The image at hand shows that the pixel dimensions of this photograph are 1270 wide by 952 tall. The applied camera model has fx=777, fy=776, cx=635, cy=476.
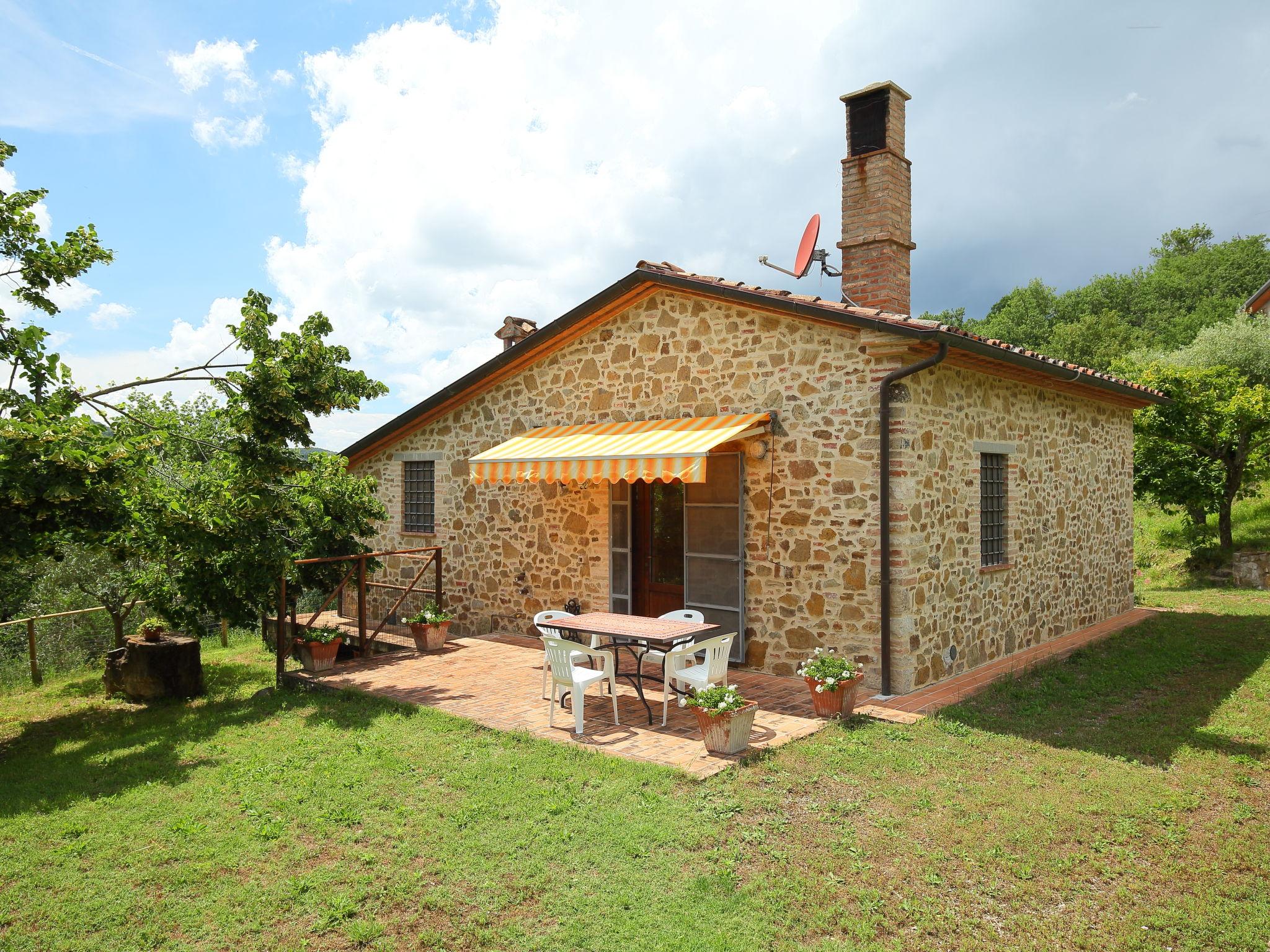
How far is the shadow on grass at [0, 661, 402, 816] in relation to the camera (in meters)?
7.63

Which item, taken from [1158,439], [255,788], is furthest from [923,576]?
[1158,439]

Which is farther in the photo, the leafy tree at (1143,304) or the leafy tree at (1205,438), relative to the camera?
the leafy tree at (1143,304)

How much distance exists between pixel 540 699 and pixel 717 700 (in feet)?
10.1

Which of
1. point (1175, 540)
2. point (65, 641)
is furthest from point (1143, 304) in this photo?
point (65, 641)

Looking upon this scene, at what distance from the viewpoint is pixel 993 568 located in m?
11.4

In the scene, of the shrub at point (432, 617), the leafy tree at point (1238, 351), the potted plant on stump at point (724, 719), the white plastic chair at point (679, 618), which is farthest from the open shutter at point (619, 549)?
the leafy tree at point (1238, 351)

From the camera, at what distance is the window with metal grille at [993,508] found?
37.9ft

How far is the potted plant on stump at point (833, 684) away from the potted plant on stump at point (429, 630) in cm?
680

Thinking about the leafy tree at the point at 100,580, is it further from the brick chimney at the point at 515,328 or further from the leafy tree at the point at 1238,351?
the leafy tree at the point at 1238,351

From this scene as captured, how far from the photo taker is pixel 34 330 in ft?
28.5

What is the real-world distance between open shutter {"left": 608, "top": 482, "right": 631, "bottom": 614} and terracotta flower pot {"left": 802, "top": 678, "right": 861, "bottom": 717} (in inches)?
169

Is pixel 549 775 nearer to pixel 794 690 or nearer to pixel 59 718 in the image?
pixel 794 690

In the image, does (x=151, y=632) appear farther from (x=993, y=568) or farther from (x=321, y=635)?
(x=993, y=568)

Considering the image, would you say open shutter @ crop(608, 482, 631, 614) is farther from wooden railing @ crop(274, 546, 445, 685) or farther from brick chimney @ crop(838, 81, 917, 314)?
brick chimney @ crop(838, 81, 917, 314)
